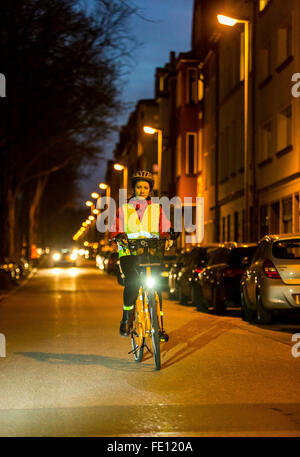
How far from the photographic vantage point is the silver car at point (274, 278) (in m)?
14.1

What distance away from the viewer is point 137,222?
31.7 ft

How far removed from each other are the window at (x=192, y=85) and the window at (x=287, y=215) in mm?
21561

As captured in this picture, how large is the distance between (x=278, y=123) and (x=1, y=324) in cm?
1501

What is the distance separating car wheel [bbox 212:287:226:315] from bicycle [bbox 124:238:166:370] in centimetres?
807

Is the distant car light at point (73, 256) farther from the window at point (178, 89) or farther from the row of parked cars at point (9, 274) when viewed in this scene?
the row of parked cars at point (9, 274)

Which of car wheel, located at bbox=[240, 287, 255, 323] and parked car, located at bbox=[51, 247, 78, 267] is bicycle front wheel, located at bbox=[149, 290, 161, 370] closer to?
car wheel, located at bbox=[240, 287, 255, 323]

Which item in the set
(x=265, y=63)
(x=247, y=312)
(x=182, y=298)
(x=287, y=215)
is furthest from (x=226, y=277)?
(x=265, y=63)

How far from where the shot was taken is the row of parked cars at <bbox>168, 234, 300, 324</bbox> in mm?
14242

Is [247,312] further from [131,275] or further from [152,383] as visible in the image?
[152,383]

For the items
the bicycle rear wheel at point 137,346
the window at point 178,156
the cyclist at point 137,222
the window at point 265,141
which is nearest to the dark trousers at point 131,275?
the cyclist at point 137,222

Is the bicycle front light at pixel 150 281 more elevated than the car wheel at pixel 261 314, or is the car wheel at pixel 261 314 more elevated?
the bicycle front light at pixel 150 281

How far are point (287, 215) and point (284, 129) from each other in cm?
279

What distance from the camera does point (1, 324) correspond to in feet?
51.9
